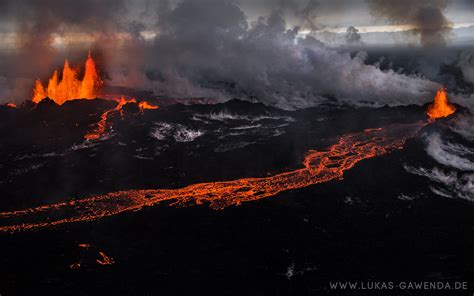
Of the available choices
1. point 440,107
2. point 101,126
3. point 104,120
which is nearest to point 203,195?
point 101,126

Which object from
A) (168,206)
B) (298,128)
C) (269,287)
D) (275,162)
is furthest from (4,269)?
(298,128)

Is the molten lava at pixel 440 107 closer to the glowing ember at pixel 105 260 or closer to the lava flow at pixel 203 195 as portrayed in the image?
the lava flow at pixel 203 195

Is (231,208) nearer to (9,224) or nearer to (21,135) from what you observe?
(9,224)

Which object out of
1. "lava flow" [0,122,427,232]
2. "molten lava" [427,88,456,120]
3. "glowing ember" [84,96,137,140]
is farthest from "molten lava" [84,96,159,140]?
"molten lava" [427,88,456,120]

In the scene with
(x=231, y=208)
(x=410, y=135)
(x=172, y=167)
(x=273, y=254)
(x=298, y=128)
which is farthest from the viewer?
(x=298, y=128)

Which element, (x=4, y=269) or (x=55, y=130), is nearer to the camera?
(x=4, y=269)

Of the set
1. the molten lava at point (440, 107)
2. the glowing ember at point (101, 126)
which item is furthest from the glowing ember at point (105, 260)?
the molten lava at point (440, 107)

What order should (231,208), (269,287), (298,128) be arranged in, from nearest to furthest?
(269,287), (231,208), (298,128)
